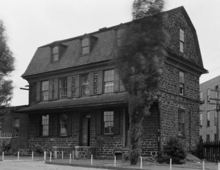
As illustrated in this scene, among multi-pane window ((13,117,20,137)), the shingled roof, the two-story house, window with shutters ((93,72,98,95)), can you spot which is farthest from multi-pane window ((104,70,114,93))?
multi-pane window ((13,117,20,137))

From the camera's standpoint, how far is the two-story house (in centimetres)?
2645

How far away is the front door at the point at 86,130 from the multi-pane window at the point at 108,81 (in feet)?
8.61

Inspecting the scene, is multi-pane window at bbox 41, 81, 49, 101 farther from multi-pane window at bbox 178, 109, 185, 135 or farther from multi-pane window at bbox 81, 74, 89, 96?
multi-pane window at bbox 178, 109, 185, 135

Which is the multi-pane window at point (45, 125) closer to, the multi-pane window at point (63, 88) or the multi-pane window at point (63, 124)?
the multi-pane window at point (63, 124)

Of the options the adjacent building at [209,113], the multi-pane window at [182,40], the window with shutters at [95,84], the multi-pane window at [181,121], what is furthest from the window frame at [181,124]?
the adjacent building at [209,113]

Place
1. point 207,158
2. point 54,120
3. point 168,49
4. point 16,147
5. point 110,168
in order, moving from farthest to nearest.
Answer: point 16,147
point 54,120
point 207,158
point 168,49
point 110,168

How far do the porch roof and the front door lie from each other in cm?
142

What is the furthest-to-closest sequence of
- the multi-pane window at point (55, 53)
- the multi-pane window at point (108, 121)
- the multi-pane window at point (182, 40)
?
the multi-pane window at point (55, 53)
the multi-pane window at point (182, 40)
the multi-pane window at point (108, 121)

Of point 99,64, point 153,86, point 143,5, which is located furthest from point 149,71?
point 99,64

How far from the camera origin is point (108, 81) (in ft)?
92.1

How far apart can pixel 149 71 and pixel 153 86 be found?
0.81 m

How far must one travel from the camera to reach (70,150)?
2866cm

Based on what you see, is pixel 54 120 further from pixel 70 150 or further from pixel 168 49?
pixel 168 49

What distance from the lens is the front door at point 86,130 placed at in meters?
28.9
